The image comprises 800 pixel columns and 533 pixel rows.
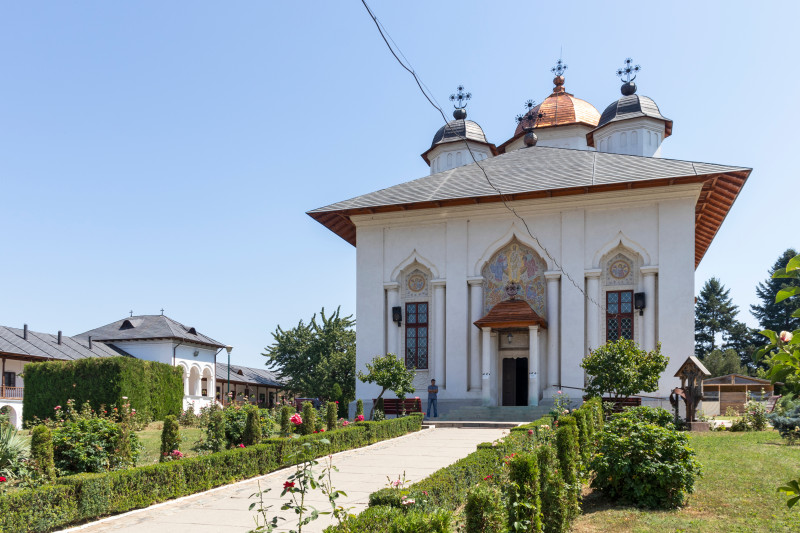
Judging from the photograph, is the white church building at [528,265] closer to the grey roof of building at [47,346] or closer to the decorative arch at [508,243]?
the decorative arch at [508,243]

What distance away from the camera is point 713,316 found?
63969mm

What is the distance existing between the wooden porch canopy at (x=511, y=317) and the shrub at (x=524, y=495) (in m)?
16.4

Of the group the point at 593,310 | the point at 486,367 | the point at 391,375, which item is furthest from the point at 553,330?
the point at 391,375

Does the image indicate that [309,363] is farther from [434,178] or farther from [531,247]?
[531,247]

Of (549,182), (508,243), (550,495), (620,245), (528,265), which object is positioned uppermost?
(549,182)

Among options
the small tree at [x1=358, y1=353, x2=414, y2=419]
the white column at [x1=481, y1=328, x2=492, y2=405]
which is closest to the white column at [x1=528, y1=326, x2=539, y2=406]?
the white column at [x1=481, y1=328, x2=492, y2=405]

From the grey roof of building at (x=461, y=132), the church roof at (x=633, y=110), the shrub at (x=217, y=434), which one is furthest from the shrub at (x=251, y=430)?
the grey roof of building at (x=461, y=132)

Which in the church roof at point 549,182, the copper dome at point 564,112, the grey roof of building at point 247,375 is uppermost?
the copper dome at point 564,112

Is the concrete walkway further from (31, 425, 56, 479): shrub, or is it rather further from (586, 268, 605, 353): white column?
(586, 268, 605, 353): white column

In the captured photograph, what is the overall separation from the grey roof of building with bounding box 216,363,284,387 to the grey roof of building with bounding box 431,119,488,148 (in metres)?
25.5

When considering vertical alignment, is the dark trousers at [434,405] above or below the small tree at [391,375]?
below

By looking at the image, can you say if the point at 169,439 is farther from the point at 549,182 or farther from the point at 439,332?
the point at 549,182

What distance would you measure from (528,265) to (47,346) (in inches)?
1132

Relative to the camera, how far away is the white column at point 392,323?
24.5 m
